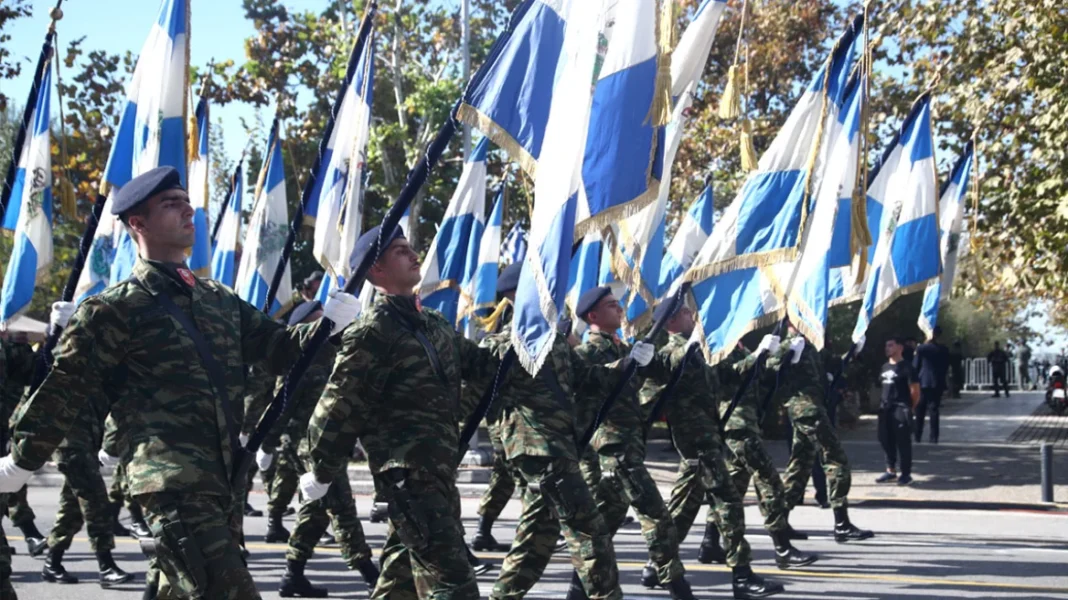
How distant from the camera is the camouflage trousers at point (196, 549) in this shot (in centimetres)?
461

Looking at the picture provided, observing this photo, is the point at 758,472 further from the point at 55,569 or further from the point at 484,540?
the point at 55,569

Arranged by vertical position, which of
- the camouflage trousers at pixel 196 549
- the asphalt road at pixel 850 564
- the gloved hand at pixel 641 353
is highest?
the gloved hand at pixel 641 353

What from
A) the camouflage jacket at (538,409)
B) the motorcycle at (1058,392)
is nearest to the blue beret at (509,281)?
the camouflage jacket at (538,409)

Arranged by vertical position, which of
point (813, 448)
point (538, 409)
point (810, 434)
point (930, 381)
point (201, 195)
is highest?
point (201, 195)

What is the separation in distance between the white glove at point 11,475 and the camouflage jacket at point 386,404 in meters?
1.23

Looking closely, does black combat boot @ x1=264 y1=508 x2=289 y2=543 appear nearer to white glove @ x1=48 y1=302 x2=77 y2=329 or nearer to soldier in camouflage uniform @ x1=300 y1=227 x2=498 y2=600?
white glove @ x1=48 y1=302 x2=77 y2=329

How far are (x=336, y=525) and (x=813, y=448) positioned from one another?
15.3 feet

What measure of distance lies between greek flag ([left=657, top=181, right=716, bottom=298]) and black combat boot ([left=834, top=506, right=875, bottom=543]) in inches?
95.4

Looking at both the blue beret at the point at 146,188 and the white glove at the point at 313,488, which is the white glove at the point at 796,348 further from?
the blue beret at the point at 146,188

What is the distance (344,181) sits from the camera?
431 inches

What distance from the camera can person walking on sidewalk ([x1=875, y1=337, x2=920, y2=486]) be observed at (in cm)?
1578

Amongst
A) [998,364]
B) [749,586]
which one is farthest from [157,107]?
[998,364]

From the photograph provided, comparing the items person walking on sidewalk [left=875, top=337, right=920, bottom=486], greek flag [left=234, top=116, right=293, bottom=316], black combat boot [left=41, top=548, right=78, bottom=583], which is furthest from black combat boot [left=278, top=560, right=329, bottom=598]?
person walking on sidewalk [left=875, top=337, right=920, bottom=486]

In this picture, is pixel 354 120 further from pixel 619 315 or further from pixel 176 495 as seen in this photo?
pixel 176 495
